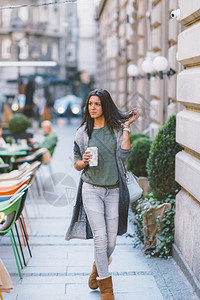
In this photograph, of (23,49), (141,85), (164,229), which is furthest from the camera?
(23,49)

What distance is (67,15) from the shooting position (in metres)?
53.0

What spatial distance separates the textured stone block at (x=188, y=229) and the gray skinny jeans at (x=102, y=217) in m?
0.85

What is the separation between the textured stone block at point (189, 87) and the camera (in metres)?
5.11

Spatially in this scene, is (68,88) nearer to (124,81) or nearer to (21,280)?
(124,81)

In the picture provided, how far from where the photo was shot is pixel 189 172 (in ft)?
17.8

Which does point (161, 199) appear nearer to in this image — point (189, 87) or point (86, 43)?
point (189, 87)

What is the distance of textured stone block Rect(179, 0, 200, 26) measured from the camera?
5084 millimetres

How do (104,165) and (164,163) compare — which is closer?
(104,165)

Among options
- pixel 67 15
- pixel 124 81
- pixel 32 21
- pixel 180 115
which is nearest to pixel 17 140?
pixel 124 81

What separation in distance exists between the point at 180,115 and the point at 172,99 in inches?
135

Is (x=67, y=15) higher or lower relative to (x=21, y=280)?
higher

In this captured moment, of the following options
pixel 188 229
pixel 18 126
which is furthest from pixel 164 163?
pixel 18 126

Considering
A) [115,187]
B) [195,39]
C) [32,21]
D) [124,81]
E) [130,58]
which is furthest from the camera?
[32,21]

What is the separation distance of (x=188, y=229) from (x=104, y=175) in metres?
1.28
